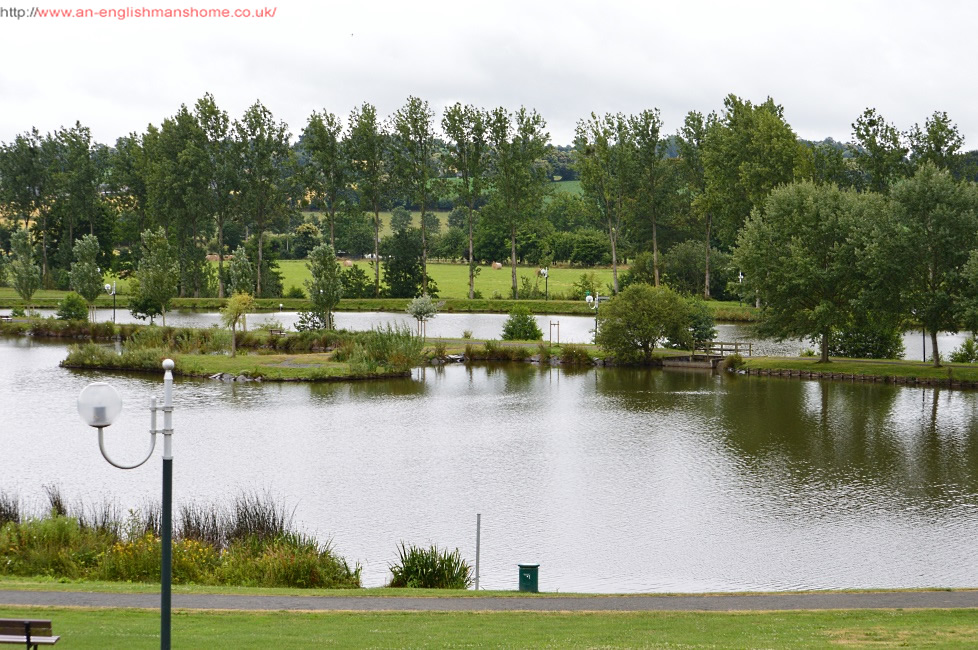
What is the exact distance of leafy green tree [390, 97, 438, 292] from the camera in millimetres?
80750

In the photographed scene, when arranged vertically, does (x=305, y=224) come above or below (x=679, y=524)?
above

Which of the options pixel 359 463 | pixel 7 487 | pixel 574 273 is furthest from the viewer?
pixel 574 273

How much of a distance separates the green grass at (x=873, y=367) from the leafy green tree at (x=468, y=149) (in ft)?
110

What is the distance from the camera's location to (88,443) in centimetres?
3117

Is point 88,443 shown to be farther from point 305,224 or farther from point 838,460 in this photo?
point 305,224

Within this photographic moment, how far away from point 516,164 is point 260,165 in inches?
830

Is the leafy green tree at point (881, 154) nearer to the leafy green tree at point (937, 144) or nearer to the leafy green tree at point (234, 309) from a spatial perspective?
the leafy green tree at point (937, 144)

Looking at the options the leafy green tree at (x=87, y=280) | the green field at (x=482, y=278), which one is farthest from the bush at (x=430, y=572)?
the green field at (x=482, y=278)

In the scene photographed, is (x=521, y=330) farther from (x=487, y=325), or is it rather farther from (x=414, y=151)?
(x=414, y=151)

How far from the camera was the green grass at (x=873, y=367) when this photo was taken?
45.9m

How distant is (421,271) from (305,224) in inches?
1734

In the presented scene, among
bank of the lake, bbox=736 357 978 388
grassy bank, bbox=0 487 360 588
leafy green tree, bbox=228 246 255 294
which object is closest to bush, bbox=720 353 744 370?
bank of the lake, bbox=736 357 978 388

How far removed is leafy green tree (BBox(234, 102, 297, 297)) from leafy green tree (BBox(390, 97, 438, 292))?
889 centimetres

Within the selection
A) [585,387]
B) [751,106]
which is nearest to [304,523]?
[585,387]
